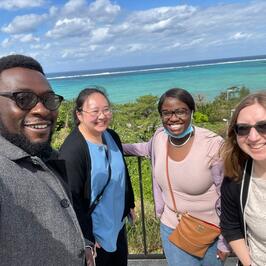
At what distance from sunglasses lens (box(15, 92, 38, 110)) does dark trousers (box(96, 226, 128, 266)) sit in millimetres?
1617

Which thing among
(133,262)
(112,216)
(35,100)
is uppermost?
(35,100)

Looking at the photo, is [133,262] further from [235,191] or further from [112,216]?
[235,191]

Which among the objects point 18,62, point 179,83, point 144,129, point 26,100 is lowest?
point 179,83

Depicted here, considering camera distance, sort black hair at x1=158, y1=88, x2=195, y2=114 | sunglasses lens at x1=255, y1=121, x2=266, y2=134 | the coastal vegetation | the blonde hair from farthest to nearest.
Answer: the coastal vegetation < black hair at x1=158, y1=88, x2=195, y2=114 < the blonde hair < sunglasses lens at x1=255, y1=121, x2=266, y2=134

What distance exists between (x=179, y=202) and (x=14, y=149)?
1.59 meters

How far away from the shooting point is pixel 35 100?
1672mm

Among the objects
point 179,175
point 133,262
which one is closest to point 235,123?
point 179,175

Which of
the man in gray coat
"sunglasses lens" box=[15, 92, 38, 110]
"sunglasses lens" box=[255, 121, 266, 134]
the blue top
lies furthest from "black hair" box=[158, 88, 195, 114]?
"sunglasses lens" box=[15, 92, 38, 110]

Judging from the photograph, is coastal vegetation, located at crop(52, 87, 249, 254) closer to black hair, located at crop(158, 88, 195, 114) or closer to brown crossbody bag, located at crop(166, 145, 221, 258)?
black hair, located at crop(158, 88, 195, 114)

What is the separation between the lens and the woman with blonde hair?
2086mm

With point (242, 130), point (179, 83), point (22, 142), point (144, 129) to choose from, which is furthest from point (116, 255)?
point (179, 83)

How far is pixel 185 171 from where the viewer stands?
2709mm

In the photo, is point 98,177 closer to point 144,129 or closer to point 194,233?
point 194,233

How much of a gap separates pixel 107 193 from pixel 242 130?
117 centimetres
